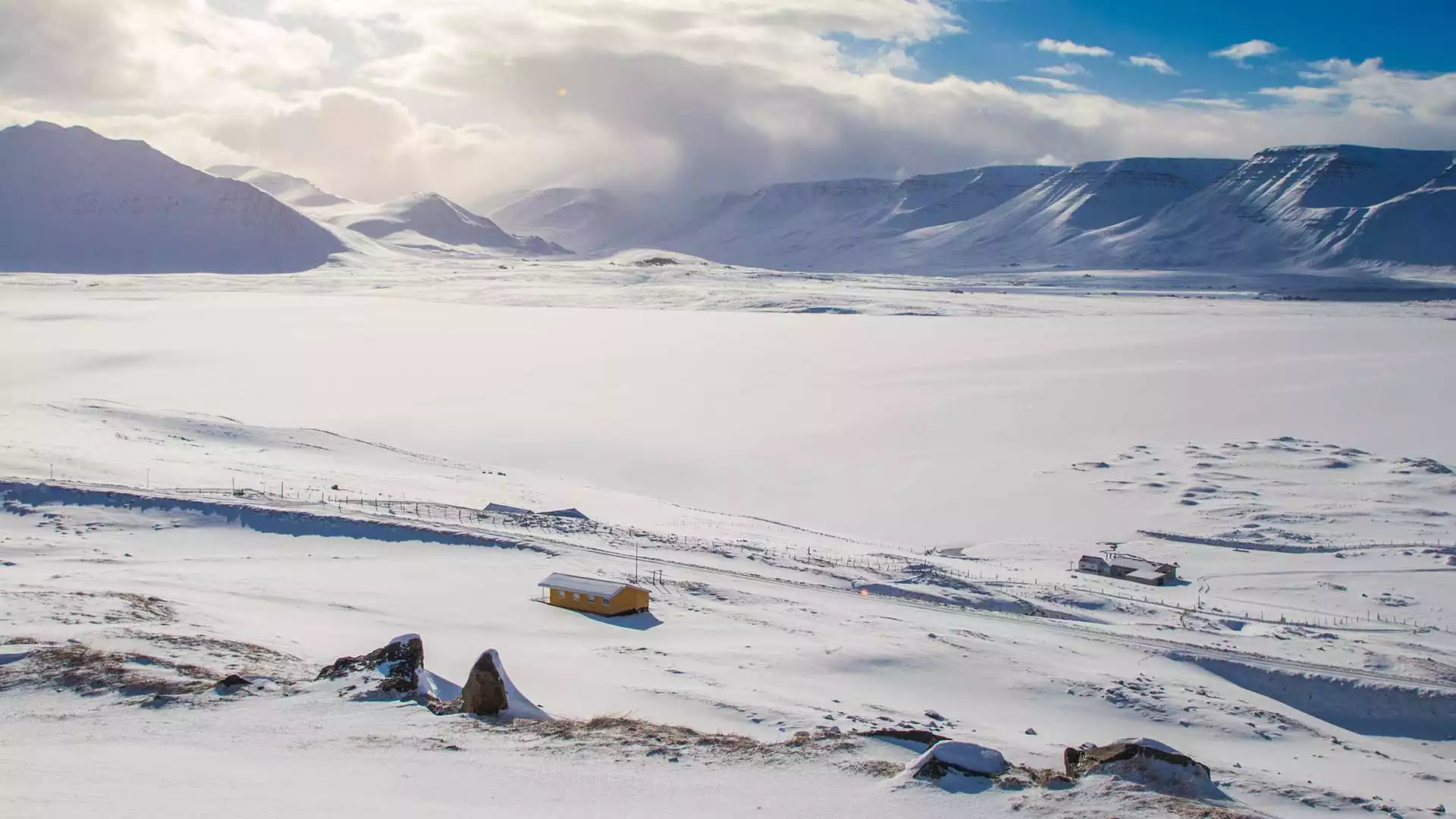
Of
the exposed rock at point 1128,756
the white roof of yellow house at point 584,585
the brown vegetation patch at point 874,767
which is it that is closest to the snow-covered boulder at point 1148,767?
the exposed rock at point 1128,756

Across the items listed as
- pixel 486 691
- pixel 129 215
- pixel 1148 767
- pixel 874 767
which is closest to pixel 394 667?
pixel 486 691

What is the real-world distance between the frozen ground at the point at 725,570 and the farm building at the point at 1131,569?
676mm

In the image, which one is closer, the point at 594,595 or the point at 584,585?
the point at 594,595

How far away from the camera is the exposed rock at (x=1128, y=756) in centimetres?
1312

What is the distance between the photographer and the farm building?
3052 centimetres

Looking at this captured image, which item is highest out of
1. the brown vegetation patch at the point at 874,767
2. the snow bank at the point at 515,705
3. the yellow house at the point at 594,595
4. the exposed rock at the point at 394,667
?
the exposed rock at the point at 394,667

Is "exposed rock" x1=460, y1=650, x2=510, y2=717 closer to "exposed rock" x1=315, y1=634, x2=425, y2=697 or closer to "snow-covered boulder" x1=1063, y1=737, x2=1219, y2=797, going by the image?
"exposed rock" x1=315, y1=634, x2=425, y2=697

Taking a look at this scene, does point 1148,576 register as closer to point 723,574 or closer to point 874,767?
point 723,574

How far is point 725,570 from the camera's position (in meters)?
28.3

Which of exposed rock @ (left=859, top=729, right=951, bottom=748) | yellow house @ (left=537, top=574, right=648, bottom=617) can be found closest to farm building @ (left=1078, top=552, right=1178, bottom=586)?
yellow house @ (left=537, top=574, right=648, bottom=617)

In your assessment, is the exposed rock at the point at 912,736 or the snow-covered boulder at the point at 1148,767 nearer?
the snow-covered boulder at the point at 1148,767

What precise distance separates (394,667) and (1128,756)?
33.6 feet

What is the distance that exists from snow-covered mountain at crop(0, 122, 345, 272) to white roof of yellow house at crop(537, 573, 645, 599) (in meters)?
159

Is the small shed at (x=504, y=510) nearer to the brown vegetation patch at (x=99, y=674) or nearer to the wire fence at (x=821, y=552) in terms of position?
the wire fence at (x=821, y=552)
